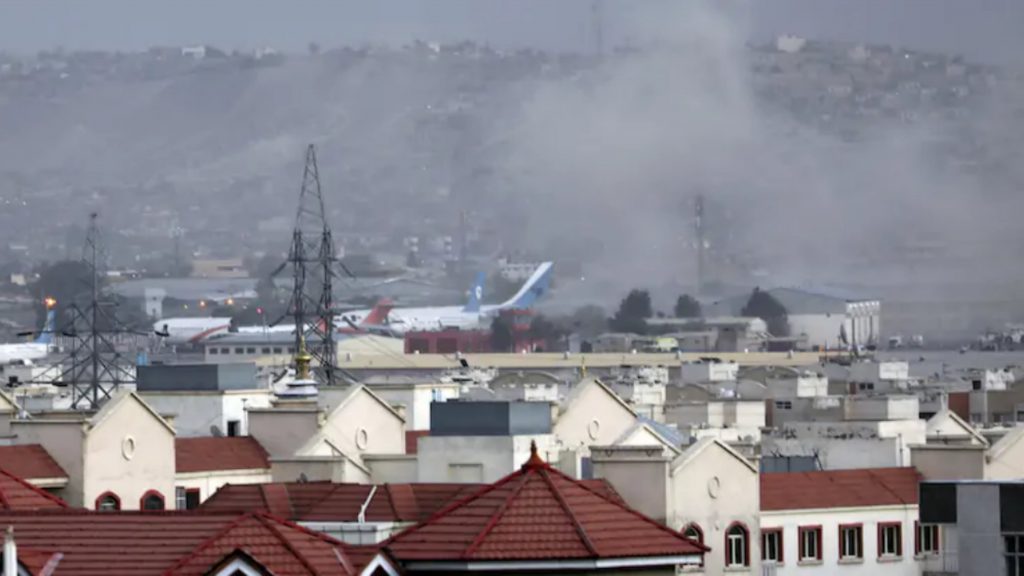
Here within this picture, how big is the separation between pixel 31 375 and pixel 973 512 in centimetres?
7046

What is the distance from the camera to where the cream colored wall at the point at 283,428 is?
35.6 m

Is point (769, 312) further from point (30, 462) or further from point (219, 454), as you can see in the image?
point (30, 462)

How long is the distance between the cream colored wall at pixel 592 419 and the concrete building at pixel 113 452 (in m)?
4.81

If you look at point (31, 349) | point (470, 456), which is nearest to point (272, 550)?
point (470, 456)

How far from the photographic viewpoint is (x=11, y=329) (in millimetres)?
190875

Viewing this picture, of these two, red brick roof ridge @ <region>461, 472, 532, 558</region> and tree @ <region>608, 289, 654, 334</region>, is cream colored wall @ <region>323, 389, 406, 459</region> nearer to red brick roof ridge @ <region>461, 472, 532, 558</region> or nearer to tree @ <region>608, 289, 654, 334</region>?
red brick roof ridge @ <region>461, 472, 532, 558</region>

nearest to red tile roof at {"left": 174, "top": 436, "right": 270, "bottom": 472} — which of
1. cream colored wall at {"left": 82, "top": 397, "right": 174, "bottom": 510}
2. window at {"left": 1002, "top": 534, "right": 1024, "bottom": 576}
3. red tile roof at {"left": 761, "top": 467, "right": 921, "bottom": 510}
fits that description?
cream colored wall at {"left": 82, "top": 397, "right": 174, "bottom": 510}

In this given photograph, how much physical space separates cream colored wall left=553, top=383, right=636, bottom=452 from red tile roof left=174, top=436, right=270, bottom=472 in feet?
8.70

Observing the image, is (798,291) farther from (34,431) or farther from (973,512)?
(973,512)

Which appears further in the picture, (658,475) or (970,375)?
(970,375)

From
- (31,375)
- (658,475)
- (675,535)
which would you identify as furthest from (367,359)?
(675,535)

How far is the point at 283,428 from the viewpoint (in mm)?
35844

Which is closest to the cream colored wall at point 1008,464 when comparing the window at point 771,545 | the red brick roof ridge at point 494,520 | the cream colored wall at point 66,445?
the window at point 771,545

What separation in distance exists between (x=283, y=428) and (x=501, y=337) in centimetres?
13592
